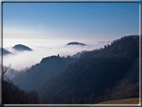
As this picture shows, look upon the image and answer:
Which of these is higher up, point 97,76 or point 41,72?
point 41,72

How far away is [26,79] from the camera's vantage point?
54500 mm

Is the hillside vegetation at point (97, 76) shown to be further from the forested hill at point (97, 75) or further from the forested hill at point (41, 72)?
the forested hill at point (41, 72)

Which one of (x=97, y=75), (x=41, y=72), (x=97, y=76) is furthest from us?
(x=41, y=72)

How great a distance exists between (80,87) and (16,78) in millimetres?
26815

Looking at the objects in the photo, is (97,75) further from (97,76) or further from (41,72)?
(41,72)

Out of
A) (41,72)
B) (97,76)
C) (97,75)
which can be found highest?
(97,75)

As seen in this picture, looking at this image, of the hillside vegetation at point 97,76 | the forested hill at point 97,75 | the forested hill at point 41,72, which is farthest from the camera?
the forested hill at point 41,72

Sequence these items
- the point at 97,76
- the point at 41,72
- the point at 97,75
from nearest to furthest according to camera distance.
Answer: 1. the point at 97,76
2. the point at 97,75
3. the point at 41,72

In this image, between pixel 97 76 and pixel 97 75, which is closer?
pixel 97 76

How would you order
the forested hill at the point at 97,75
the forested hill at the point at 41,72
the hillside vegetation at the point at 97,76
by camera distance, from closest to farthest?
the hillside vegetation at the point at 97,76, the forested hill at the point at 97,75, the forested hill at the point at 41,72

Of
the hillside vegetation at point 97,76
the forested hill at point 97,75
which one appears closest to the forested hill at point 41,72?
the hillside vegetation at point 97,76

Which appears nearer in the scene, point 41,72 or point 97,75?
point 97,75

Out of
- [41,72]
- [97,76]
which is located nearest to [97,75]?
[97,76]

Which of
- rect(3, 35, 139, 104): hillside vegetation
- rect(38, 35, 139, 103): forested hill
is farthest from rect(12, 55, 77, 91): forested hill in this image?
rect(38, 35, 139, 103): forested hill
